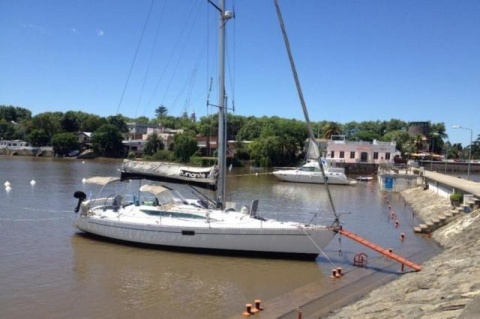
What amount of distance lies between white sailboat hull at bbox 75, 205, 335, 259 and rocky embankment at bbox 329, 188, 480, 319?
14.6 feet

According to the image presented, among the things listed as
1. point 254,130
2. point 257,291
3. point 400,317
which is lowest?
point 257,291

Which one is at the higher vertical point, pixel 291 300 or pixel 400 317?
pixel 400 317

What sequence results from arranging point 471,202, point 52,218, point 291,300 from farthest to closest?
point 52,218 → point 471,202 → point 291,300

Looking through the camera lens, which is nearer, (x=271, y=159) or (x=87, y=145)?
(x=271, y=159)

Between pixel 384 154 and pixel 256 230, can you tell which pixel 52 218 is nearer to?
pixel 256 230

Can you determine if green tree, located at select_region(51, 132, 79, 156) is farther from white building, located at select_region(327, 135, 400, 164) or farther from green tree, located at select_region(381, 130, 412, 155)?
green tree, located at select_region(381, 130, 412, 155)

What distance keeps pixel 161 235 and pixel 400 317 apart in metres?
13.6

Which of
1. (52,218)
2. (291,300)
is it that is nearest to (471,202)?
(291,300)

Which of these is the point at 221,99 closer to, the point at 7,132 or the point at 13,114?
the point at 7,132

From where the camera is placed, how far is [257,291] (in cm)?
1702

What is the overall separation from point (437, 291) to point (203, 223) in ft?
37.7

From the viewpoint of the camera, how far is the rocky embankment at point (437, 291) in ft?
32.9

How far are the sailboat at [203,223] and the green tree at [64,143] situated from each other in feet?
359

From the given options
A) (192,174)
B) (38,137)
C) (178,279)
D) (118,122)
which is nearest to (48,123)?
(38,137)
